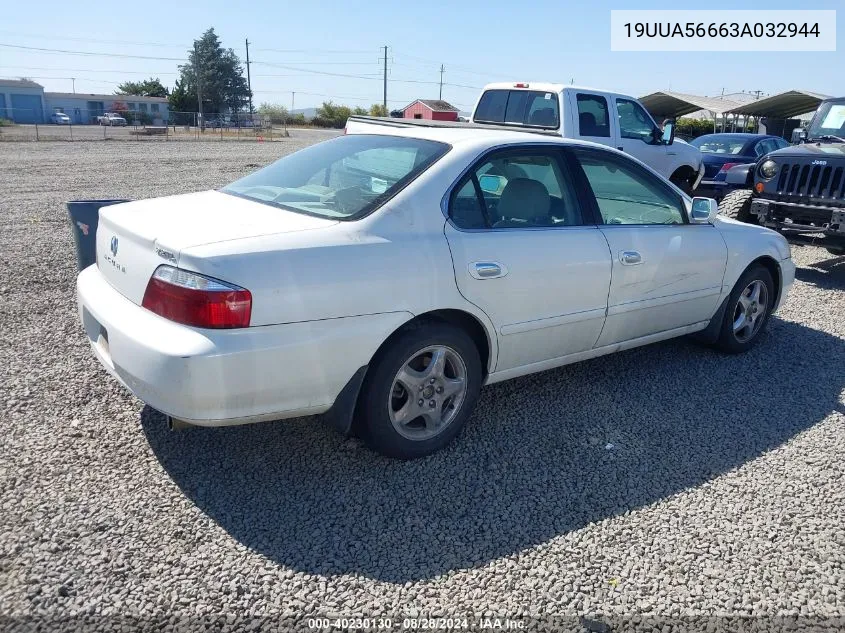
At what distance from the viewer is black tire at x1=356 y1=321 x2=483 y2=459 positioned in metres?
3.28

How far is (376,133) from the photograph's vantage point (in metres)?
4.18

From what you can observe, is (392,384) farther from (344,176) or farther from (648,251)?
(648,251)

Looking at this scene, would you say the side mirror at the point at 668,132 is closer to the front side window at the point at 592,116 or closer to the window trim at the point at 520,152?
the front side window at the point at 592,116

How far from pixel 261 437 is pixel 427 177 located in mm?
1636

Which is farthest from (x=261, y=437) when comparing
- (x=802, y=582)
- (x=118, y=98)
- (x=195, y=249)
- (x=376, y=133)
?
(x=118, y=98)

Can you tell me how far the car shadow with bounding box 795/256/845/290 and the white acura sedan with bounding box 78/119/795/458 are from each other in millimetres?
4037

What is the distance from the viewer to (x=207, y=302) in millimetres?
2814

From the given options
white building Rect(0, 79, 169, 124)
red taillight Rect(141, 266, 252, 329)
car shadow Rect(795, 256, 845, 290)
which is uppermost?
white building Rect(0, 79, 169, 124)

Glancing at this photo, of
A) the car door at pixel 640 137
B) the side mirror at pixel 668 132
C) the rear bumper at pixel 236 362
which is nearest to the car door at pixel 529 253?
the rear bumper at pixel 236 362

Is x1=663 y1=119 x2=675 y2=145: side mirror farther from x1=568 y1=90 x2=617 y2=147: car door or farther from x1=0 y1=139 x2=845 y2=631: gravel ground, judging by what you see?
x1=0 y1=139 x2=845 y2=631: gravel ground

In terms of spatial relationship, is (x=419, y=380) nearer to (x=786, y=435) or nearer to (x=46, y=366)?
(x=786, y=435)

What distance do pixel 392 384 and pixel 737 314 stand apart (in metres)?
3.28

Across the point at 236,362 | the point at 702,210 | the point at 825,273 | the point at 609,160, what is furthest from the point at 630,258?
the point at 825,273

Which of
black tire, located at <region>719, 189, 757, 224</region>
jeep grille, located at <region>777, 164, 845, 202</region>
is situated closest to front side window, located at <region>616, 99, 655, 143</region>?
black tire, located at <region>719, 189, 757, 224</region>
